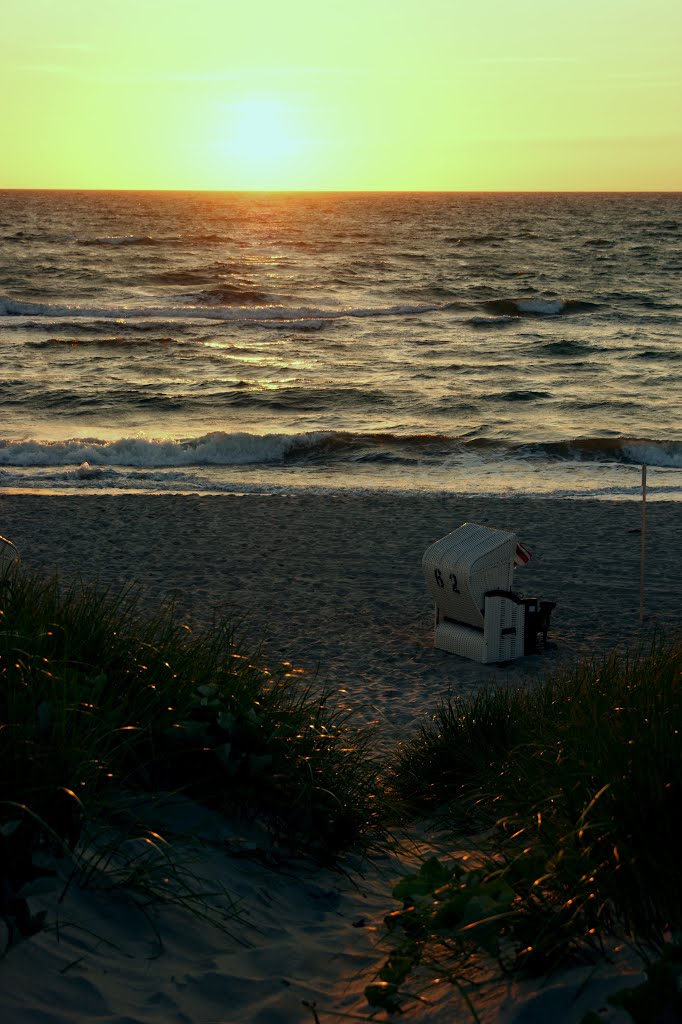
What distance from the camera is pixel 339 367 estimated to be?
29.8 meters

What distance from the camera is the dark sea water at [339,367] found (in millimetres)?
17578

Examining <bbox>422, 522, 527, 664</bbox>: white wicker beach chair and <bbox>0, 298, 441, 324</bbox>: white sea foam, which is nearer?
<bbox>422, 522, 527, 664</bbox>: white wicker beach chair

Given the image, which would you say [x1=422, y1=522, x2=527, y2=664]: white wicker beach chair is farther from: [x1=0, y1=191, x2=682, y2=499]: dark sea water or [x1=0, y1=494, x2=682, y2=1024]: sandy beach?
[x1=0, y1=191, x2=682, y2=499]: dark sea water

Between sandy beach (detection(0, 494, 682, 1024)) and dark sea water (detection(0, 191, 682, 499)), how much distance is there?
9.12ft

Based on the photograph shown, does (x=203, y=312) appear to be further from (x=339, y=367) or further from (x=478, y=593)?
(x=478, y=593)

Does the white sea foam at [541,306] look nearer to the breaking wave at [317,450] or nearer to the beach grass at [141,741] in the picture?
the breaking wave at [317,450]

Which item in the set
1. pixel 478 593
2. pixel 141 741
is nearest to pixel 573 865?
pixel 141 741

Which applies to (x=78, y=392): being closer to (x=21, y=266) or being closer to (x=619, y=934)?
(x=619, y=934)

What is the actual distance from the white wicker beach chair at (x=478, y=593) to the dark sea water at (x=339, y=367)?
23.4ft

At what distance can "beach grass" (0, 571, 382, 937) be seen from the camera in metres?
2.99

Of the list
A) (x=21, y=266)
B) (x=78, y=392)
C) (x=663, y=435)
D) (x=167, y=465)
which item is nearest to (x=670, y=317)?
(x=663, y=435)

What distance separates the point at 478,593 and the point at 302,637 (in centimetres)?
148

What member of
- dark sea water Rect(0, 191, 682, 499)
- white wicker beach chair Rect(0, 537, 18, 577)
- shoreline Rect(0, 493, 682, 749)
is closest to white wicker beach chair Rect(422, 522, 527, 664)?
shoreline Rect(0, 493, 682, 749)

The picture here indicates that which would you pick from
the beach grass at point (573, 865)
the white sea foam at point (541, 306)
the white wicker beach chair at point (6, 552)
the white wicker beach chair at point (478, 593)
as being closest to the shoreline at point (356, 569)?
the white wicker beach chair at point (478, 593)
